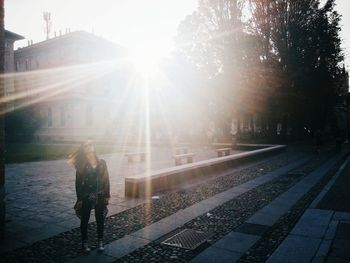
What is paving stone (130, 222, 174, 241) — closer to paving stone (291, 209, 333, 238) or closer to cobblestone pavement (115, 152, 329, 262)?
cobblestone pavement (115, 152, 329, 262)

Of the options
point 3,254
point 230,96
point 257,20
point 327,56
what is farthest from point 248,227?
point 327,56

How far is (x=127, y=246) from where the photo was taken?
17.3 ft

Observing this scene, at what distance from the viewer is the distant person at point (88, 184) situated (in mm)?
4953

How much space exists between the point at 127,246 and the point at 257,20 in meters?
29.6

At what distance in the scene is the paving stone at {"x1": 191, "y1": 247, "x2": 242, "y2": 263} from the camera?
4766 mm

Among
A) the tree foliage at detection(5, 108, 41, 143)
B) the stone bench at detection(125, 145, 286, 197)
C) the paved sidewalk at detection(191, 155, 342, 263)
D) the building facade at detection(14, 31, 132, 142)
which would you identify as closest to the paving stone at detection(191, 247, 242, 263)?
the paved sidewalk at detection(191, 155, 342, 263)

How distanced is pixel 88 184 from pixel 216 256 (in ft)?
7.56

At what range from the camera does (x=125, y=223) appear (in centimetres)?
655

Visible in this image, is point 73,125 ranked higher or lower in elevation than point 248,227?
higher

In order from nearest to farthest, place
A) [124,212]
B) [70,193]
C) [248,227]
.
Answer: [248,227], [124,212], [70,193]

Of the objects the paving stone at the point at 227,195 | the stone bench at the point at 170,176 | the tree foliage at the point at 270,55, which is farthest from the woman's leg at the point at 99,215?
the tree foliage at the point at 270,55

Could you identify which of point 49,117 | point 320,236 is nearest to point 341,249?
point 320,236

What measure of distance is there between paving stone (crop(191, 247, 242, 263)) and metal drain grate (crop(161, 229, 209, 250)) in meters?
0.30

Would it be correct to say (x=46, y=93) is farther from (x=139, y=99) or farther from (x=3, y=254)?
(x=3, y=254)
